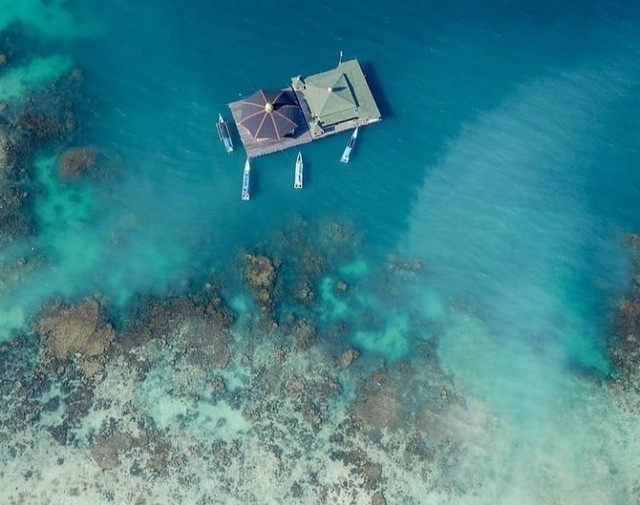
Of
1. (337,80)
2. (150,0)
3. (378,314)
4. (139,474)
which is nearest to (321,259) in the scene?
(378,314)

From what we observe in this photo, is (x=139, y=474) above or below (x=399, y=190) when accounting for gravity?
below

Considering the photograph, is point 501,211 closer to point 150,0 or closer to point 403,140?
point 403,140

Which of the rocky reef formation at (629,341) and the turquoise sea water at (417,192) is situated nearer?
the turquoise sea water at (417,192)

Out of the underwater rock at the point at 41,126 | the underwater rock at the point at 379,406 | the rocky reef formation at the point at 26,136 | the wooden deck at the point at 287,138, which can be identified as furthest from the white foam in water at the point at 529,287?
the underwater rock at the point at 41,126

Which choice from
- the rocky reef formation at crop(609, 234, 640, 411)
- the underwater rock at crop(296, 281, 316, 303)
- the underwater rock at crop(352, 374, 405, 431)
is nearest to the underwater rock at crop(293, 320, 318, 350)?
the underwater rock at crop(296, 281, 316, 303)

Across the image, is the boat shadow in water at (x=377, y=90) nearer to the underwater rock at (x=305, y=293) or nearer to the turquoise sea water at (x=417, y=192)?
the turquoise sea water at (x=417, y=192)

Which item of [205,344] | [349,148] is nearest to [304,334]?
[205,344]
